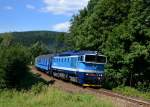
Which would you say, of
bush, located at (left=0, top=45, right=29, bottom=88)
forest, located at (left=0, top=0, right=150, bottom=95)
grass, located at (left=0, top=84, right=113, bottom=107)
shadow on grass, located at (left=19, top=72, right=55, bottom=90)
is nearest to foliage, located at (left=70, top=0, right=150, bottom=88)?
forest, located at (left=0, top=0, right=150, bottom=95)

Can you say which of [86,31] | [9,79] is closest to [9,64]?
[9,79]

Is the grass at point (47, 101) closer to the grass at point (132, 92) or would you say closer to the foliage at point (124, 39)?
the grass at point (132, 92)

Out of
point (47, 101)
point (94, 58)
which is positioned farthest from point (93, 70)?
point (47, 101)

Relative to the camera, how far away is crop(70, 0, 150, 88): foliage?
1400 inches

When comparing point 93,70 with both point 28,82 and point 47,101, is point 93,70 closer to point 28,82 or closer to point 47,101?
point 28,82

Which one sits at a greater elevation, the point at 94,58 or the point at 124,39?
the point at 124,39

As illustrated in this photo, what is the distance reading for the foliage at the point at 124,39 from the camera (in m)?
35.6

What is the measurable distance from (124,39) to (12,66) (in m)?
9.62

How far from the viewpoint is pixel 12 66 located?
34.2 m

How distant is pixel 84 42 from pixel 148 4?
40.5 feet

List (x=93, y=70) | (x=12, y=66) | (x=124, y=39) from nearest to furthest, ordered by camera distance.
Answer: (x=12, y=66)
(x=93, y=70)
(x=124, y=39)

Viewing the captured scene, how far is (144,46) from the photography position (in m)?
34.9

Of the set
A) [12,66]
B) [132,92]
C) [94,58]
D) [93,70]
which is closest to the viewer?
[132,92]

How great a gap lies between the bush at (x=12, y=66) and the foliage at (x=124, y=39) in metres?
7.75
